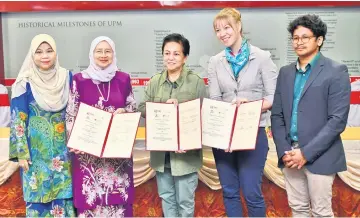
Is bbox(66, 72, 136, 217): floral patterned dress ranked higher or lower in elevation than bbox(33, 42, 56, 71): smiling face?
lower

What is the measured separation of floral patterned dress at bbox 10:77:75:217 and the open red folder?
773 millimetres

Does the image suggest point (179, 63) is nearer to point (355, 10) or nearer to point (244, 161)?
point (244, 161)

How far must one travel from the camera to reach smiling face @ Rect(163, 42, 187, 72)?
1992 mm

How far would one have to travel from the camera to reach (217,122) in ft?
6.42

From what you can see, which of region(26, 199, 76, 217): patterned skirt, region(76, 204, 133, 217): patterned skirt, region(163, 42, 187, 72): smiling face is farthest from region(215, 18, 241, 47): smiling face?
region(26, 199, 76, 217): patterned skirt

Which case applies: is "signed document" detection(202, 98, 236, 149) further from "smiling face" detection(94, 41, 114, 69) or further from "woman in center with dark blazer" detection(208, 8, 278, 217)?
"smiling face" detection(94, 41, 114, 69)

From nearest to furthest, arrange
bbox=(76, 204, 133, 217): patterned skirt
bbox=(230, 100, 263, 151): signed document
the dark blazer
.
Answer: the dark blazer → bbox=(230, 100, 263, 151): signed document → bbox=(76, 204, 133, 217): patterned skirt

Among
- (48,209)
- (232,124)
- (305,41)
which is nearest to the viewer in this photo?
(305,41)

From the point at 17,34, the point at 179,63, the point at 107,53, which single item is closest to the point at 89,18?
the point at 17,34

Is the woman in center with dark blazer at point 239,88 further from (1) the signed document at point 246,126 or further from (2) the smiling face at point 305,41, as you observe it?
(2) the smiling face at point 305,41

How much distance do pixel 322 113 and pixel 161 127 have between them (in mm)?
771

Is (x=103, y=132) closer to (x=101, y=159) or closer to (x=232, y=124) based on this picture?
(x=101, y=159)

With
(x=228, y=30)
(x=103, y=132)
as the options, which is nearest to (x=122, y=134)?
(x=103, y=132)

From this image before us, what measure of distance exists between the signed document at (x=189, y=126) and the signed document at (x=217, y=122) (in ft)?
0.13
